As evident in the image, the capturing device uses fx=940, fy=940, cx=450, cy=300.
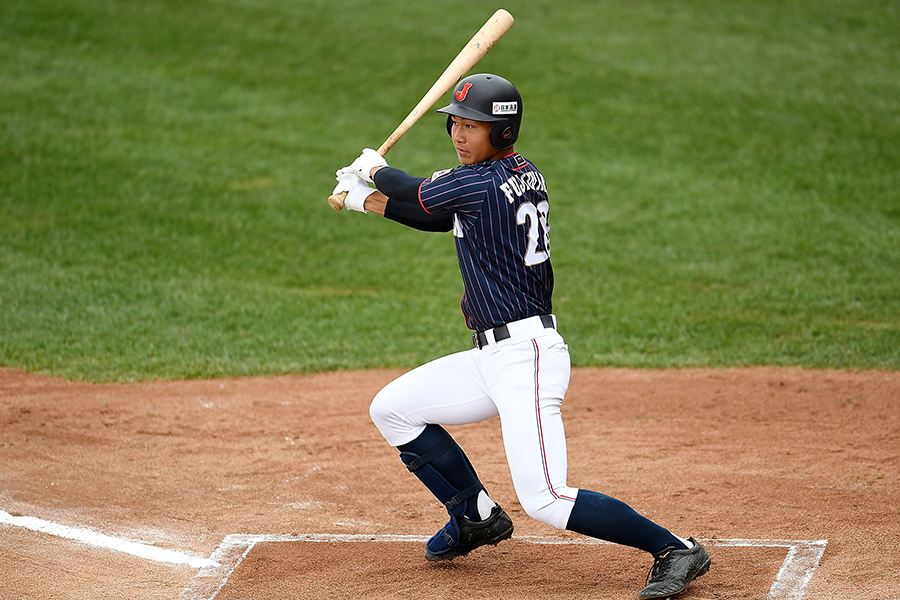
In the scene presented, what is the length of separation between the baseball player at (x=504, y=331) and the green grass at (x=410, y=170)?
3858 millimetres

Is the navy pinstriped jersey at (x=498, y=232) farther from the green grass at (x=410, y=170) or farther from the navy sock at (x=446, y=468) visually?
the green grass at (x=410, y=170)

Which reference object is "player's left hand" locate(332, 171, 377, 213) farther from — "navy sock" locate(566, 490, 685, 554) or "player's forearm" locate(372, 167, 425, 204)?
"navy sock" locate(566, 490, 685, 554)

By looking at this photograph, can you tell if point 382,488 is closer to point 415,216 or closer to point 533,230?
point 415,216

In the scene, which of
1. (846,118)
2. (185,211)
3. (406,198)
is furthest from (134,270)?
(846,118)

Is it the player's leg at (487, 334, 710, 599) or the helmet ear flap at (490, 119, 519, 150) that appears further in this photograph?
the helmet ear flap at (490, 119, 519, 150)

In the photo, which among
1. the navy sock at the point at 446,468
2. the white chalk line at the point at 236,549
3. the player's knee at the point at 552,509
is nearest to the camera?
the player's knee at the point at 552,509

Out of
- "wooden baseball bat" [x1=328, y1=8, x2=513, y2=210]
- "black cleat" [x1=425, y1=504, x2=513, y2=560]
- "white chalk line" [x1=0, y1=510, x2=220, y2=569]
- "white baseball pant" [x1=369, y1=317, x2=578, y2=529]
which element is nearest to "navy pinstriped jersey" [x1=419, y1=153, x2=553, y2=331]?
"white baseball pant" [x1=369, y1=317, x2=578, y2=529]

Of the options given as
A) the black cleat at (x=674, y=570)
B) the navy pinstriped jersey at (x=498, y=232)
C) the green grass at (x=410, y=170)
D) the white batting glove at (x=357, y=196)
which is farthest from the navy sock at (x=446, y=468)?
the green grass at (x=410, y=170)

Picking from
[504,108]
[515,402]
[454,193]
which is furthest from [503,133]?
[515,402]

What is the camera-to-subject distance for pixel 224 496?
5242 mm

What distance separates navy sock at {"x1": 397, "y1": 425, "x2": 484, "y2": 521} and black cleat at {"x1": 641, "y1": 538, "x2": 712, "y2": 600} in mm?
844

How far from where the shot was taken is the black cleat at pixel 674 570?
3.78 m

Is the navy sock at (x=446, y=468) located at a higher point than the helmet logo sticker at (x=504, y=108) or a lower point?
lower

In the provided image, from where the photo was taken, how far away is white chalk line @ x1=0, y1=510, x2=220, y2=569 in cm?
441
